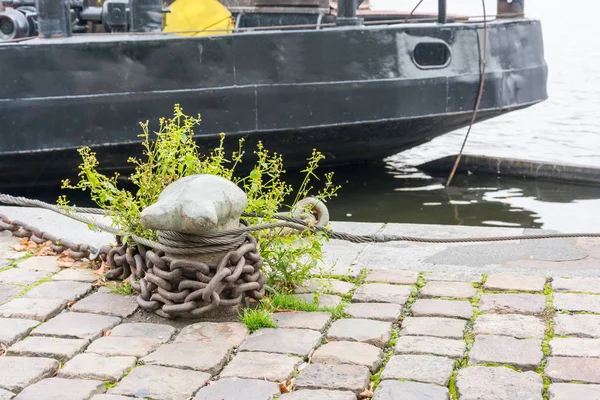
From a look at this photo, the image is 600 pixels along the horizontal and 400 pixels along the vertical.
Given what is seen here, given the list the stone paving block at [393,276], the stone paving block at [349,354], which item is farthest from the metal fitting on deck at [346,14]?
the stone paving block at [349,354]

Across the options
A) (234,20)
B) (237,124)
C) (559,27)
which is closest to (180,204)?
(237,124)

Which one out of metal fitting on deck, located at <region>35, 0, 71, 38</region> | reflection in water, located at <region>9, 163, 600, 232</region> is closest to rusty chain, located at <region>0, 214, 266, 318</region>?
reflection in water, located at <region>9, 163, 600, 232</region>

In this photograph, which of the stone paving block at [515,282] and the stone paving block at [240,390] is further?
the stone paving block at [515,282]

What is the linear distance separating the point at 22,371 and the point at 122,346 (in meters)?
0.37

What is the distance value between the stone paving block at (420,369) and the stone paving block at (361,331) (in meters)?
0.17

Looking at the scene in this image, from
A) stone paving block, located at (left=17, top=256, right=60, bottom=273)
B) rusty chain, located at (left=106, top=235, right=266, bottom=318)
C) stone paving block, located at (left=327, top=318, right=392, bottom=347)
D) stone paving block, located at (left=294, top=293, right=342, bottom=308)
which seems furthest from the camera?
stone paving block, located at (left=17, top=256, right=60, bottom=273)

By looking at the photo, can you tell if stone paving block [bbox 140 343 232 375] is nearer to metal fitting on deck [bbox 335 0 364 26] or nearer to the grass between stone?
the grass between stone

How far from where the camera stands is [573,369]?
113 inches

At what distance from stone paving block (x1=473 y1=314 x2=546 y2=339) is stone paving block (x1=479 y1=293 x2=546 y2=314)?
0.19 feet

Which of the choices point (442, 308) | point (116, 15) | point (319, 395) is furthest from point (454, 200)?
point (319, 395)

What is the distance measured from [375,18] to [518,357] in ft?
23.2

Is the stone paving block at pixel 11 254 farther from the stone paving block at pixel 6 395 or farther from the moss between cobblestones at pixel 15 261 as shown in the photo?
the stone paving block at pixel 6 395

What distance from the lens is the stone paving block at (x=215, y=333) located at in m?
3.18

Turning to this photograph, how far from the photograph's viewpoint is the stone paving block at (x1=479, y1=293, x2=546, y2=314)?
3.47 meters
